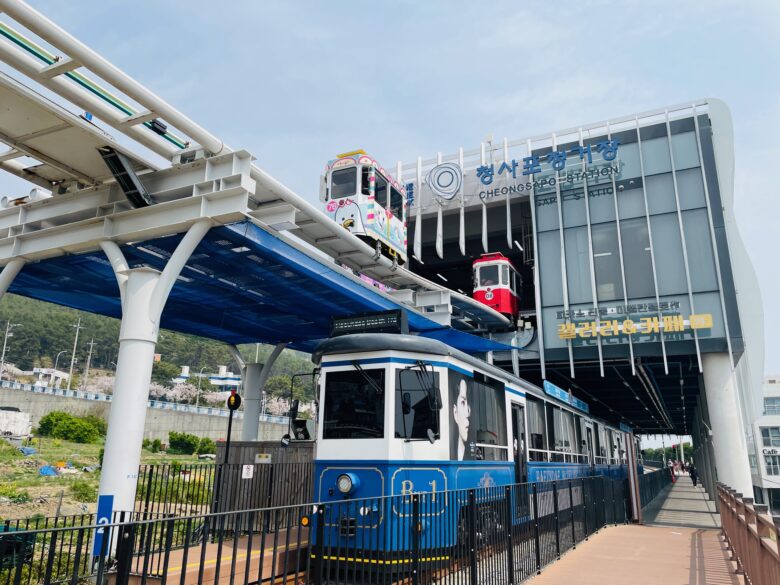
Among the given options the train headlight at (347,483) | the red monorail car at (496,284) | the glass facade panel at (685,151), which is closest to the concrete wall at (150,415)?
the red monorail car at (496,284)

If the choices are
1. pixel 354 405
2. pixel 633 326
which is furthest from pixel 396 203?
pixel 354 405

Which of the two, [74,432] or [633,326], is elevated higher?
[633,326]

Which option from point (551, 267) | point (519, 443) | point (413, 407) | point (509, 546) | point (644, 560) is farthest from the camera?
point (551, 267)

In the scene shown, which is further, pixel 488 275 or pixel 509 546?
pixel 488 275

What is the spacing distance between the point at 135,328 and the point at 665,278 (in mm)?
19081

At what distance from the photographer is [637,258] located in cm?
2269

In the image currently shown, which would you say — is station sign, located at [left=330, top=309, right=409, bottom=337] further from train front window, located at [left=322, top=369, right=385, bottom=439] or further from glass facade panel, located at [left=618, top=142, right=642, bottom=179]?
glass facade panel, located at [left=618, top=142, right=642, bottom=179]

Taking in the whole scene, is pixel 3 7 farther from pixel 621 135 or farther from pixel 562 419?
pixel 621 135

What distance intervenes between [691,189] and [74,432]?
41.8 meters

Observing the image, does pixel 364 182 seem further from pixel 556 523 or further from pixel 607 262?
pixel 556 523

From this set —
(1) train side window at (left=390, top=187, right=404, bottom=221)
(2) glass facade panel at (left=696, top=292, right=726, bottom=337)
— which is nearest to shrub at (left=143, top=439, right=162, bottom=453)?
(1) train side window at (left=390, top=187, right=404, bottom=221)

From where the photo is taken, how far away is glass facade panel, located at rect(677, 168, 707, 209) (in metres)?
22.1

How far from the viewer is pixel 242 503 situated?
10.9 metres

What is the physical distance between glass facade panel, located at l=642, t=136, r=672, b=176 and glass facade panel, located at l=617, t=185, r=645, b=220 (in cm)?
85
